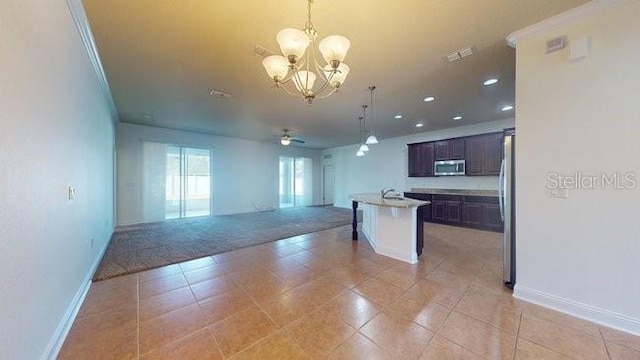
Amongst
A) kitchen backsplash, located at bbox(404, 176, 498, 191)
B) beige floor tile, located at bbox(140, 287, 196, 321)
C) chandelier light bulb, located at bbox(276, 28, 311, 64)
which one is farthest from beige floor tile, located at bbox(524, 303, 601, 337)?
kitchen backsplash, located at bbox(404, 176, 498, 191)

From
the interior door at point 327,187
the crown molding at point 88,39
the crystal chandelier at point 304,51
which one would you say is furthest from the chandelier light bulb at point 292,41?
the interior door at point 327,187

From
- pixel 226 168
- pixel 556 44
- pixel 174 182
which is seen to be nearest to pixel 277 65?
pixel 556 44

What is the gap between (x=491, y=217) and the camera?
5.63 m

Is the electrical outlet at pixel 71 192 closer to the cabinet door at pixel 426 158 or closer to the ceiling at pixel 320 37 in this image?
the ceiling at pixel 320 37

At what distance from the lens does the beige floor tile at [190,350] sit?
168cm

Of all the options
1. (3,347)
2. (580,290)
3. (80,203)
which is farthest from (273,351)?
(580,290)

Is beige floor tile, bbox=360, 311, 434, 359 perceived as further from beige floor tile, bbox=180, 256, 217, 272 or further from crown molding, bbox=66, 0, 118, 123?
crown molding, bbox=66, 0, 118, 123

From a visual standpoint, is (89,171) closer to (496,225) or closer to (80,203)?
(80,203)

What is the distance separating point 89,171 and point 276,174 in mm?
6601

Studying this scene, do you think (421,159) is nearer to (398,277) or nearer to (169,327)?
(398,277)

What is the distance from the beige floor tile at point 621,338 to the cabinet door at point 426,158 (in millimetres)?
5193

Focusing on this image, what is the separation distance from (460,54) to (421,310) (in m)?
2.99

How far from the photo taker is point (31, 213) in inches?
56.2

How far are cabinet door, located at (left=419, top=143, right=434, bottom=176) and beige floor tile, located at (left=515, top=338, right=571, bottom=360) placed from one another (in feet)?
18.1
